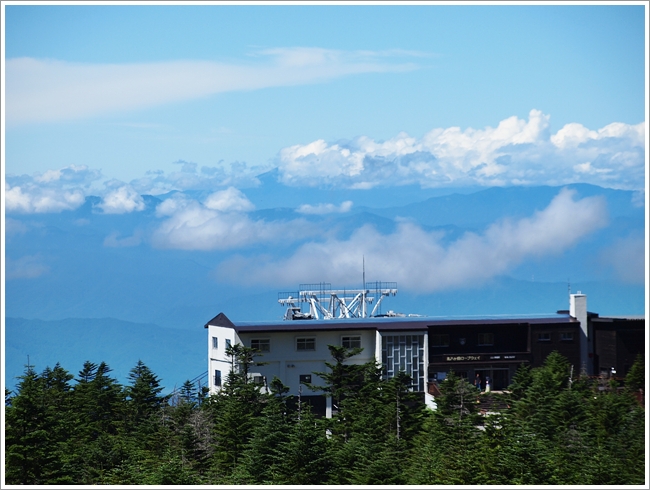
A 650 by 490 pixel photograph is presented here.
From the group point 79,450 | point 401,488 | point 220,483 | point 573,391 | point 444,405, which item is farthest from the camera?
point 573,391

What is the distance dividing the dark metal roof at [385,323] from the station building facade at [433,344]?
37 mm

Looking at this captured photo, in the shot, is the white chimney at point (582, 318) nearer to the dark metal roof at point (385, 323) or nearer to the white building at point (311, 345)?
the dark metal roof at point (385, 323)

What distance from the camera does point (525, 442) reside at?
22453 millimetres

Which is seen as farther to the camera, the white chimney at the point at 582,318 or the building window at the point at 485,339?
the white chimney at the point at 582,318

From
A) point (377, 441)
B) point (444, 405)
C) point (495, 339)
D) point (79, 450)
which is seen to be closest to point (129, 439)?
point (79, 450)

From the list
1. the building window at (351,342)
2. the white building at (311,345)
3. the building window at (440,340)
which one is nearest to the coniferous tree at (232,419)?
the white building at (311,345)

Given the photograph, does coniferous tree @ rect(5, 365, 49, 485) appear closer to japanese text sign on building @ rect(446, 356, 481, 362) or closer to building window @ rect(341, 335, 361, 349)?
building window @ rect(341, 335, 361, 349)

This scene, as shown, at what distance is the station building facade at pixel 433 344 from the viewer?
3466cm

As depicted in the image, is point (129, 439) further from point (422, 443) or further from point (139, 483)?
point (422, 443)

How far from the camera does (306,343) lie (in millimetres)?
34938

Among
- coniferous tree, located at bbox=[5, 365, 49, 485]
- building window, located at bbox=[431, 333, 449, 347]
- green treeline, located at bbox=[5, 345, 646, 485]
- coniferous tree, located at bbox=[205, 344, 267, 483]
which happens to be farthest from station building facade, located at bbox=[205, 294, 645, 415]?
coniferous tree, located at bbox=[5, 365, 49, 485]

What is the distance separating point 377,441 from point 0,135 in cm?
1261

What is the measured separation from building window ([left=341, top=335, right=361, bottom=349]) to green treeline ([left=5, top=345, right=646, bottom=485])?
2541 mm

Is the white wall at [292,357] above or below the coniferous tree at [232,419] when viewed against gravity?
above
